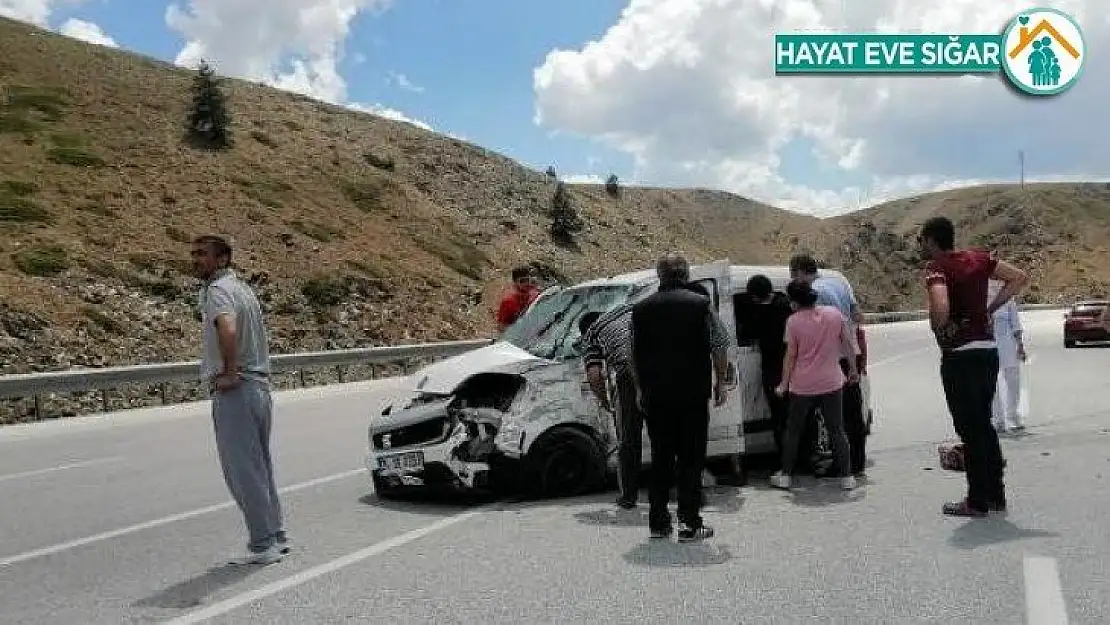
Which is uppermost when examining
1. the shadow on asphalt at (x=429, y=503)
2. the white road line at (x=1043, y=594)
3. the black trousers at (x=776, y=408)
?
the black trousers at (x=776, y=408)

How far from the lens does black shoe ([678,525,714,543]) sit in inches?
257

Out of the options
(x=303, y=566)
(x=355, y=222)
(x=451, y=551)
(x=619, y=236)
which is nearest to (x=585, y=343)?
(x=451, y=551)

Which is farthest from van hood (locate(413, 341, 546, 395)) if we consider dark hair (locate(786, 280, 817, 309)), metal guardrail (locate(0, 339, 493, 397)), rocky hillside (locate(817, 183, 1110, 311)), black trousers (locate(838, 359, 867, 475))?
rocky hillside (locate(817, 183, 1110, 311))

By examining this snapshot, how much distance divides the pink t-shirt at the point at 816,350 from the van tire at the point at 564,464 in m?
1.64

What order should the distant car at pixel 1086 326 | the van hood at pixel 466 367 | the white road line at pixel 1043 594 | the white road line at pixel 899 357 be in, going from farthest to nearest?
the distant car at pixel 1086 326
the white road line at pixel 899 357
the van hood at pixel 466 367
the white road line at pixel 1043 594

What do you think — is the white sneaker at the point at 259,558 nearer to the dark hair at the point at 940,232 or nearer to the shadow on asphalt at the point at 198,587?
the shadow on asphalt at the point at 198,587

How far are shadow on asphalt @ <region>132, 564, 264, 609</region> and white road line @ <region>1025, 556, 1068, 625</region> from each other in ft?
13.2

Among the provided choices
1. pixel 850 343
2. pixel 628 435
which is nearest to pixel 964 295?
pixel 850 343

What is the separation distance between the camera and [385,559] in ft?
20.5

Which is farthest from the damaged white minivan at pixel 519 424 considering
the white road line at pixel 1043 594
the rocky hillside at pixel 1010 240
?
the rocky hillside at pixel 1010 240

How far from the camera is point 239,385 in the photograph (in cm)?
618

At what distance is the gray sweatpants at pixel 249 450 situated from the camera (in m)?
6.19

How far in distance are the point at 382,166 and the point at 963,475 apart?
→ 192 feet

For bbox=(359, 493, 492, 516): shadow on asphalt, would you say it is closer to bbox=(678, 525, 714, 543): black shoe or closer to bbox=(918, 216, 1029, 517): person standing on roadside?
bbox=(678, 525, 714, 543): black shoe
